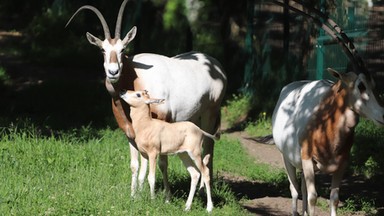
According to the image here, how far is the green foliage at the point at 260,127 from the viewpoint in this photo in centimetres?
1403

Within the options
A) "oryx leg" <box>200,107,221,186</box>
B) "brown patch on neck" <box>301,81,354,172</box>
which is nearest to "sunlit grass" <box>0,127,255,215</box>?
"oryx leg" <box>200,107,221,186</box>

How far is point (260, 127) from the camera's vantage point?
47.3ft

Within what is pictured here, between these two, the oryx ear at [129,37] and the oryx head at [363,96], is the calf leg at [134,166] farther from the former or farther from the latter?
the oryx head at [363,96]

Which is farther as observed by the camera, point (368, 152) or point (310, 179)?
point (368, 152)

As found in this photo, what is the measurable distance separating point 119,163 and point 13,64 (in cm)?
1248

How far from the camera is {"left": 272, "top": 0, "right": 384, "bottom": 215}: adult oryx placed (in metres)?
6.96

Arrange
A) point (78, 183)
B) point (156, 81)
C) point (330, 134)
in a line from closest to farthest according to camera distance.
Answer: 1. point (330, 134)
2. point (78, 183)
3. point (156, 81)

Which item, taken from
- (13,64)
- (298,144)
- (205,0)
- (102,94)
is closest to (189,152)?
(298,144)

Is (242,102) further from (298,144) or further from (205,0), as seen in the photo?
(205,0)

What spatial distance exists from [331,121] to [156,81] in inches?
77.6

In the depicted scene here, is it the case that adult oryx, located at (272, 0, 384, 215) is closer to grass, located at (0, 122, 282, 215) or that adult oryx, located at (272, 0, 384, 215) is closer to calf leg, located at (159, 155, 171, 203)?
grass, located at (0, 122, 282, 215)

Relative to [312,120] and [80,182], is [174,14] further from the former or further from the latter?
[80,182]

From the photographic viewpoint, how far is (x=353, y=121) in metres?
7.04

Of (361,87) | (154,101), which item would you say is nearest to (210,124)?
(154,101)
